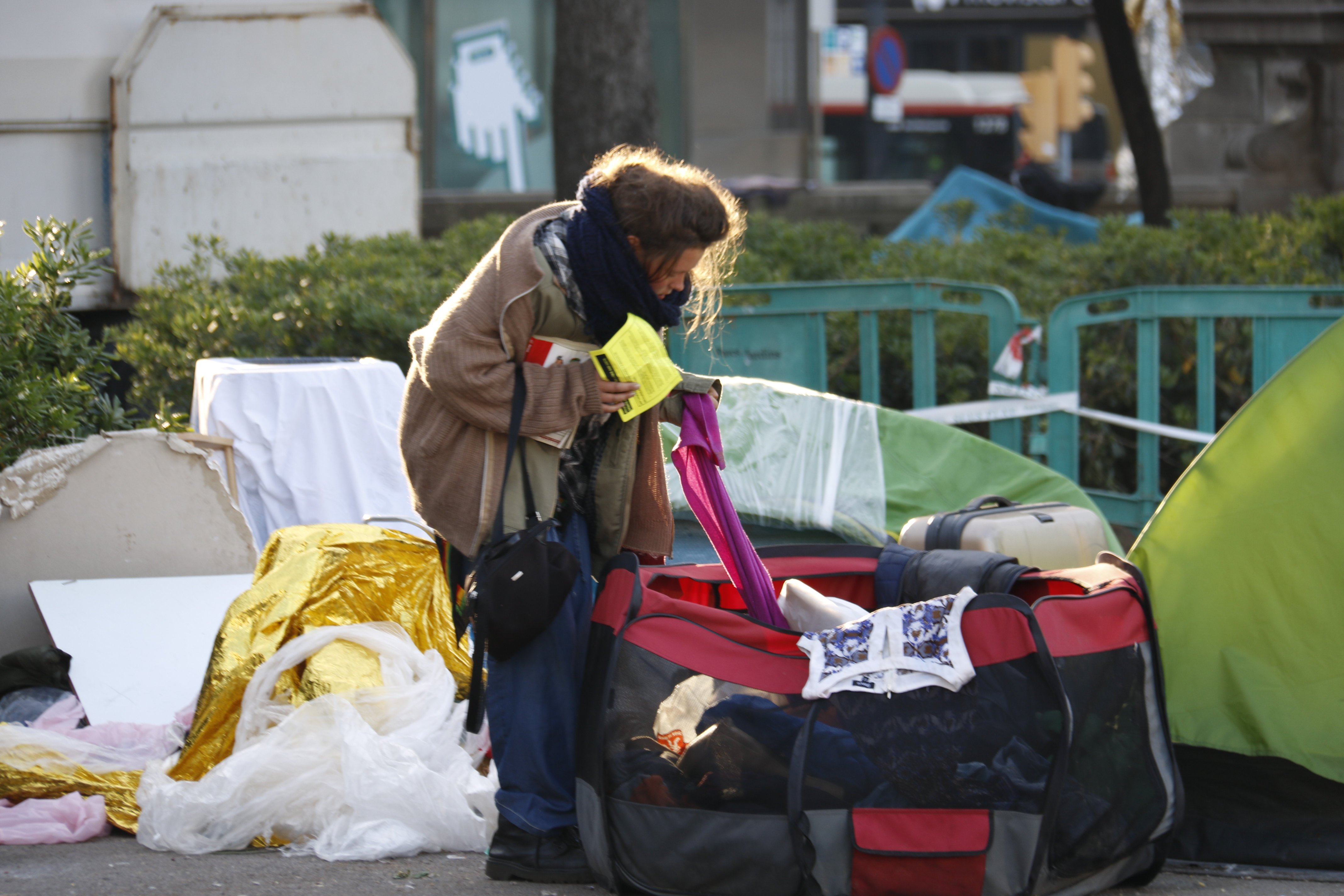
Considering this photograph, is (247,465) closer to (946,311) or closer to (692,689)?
(692,689)

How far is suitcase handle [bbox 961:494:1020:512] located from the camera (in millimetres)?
3875

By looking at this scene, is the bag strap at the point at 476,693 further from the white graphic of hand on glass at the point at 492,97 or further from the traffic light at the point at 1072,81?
the traffic light at the point at 1072,81

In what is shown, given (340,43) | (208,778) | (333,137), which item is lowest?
(208,778)

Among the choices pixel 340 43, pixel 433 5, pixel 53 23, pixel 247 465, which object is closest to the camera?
pixel 247 465

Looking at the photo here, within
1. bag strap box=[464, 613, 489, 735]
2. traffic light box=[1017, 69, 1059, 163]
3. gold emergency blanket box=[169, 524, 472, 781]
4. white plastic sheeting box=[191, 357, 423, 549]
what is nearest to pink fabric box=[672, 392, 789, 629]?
bag strap box=[464, 613, 489, 735]

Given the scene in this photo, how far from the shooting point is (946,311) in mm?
5793

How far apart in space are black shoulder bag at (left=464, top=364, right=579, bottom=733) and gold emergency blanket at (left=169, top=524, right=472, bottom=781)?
725 millimetres

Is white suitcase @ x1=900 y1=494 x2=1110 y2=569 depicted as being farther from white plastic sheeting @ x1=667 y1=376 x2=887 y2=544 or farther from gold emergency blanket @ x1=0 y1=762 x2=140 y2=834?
gold emergency blanket @ x1=0 y1=762 x2=140 y2=834

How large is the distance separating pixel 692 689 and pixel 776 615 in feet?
1.24

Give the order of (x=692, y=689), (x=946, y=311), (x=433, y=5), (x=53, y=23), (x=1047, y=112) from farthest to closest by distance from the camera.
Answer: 1. (x=1047, y=112)
2. (x=433, y=5)
3. (x=53, y=23)
4. (x=946, y=311)
5. (x=692, y=689)

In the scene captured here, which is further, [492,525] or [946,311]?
[946,311]

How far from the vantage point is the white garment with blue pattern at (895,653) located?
2.42 m

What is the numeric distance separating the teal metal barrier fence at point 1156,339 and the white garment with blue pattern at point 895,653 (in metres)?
3.13

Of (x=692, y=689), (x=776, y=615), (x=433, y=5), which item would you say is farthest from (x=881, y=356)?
(x=433, y=5)
